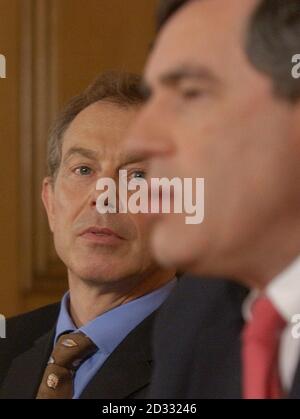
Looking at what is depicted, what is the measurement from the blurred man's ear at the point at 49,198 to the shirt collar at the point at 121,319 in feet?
0.33

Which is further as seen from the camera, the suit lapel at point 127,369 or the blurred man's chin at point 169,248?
the suit lapel at point 127,369

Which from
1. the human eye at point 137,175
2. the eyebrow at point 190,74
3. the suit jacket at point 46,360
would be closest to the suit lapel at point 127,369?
the suit jacket at point 46,360

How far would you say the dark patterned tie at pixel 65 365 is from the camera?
751 millimetres

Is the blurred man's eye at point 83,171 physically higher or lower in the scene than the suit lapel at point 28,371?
higher

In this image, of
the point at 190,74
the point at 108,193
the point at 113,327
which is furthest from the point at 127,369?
the point at 190,74

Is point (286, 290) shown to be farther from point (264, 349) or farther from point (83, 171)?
point (83, 171)

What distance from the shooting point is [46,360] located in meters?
0.78

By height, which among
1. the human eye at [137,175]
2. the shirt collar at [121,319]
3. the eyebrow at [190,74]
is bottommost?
the shirt collar at [121,319]

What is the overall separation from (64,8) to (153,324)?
0.29 m

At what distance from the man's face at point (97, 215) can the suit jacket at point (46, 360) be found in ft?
0.17

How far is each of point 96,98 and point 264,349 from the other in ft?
0.94

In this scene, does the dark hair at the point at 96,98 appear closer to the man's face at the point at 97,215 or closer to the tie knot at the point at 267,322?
the man's face at the point at 97,215

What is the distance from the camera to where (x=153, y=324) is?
75 cm

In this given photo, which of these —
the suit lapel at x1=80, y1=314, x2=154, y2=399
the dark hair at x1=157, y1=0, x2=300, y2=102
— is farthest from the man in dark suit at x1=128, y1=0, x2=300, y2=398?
the suit lapel at x1=80, y1=314, x2=154, y2=399
